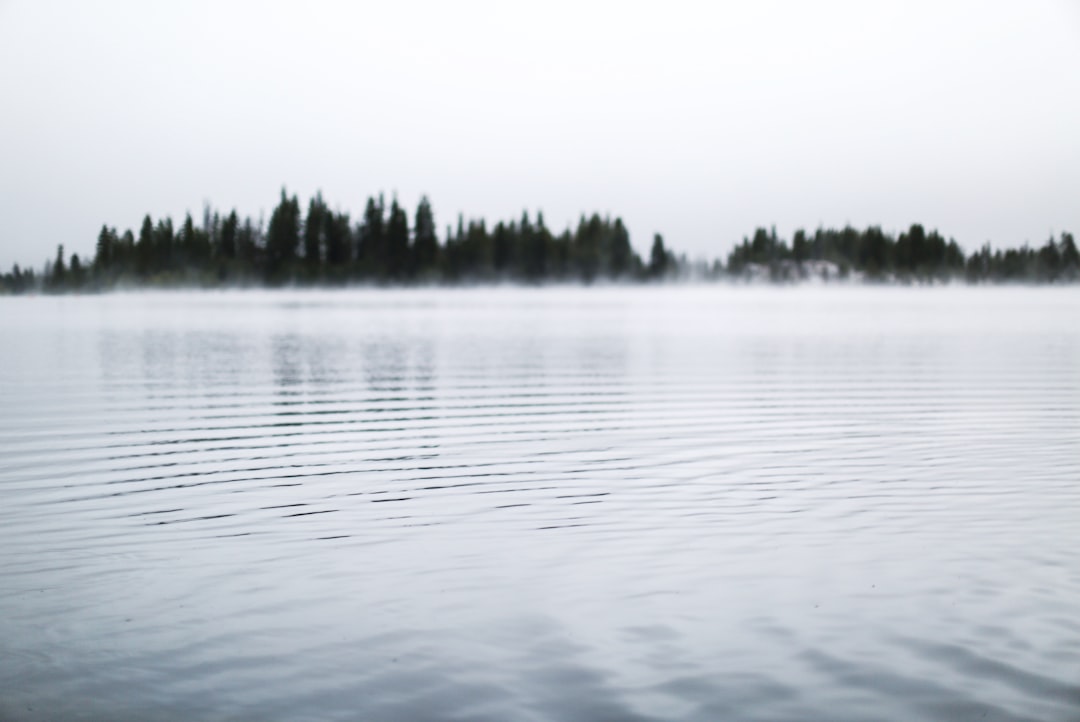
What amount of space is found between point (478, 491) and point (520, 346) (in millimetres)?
36643

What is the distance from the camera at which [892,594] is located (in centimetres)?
1059

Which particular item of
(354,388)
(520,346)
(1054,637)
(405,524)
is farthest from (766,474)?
(520,346)

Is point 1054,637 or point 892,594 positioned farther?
point 892,594

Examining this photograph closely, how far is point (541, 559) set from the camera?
12008mm

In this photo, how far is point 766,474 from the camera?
57.4 feet

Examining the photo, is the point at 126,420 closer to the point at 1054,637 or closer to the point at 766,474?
the point at 766,474

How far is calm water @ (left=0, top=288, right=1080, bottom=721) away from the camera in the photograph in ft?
27.0

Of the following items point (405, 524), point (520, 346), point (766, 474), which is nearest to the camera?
point (405, 524)

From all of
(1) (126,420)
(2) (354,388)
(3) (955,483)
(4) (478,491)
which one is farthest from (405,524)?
(2) (354,388)

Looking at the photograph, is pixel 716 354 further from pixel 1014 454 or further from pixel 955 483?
pixel 955 483

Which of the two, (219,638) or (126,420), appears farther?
(126,420)

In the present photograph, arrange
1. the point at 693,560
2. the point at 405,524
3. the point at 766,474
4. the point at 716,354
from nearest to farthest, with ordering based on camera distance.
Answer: the point at 693,560, the point at 405,524, the point at 766,474, the point at 716,354

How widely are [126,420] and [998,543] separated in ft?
67.8

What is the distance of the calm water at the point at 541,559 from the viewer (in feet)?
27.0
